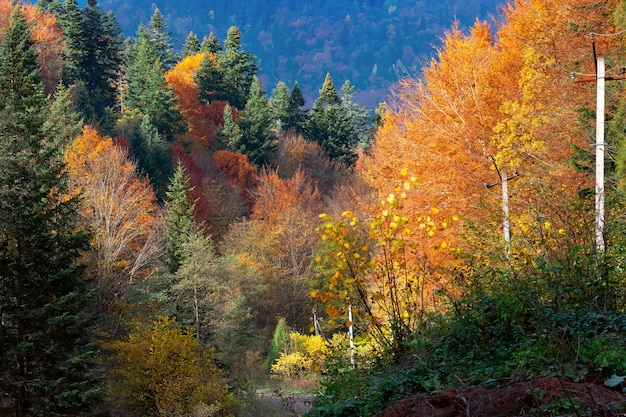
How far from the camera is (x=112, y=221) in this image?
3281cm

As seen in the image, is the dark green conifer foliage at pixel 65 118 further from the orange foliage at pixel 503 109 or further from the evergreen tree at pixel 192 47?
the evergreen tree at pixel 192 47

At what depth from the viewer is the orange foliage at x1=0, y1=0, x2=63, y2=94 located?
5528 centimetres

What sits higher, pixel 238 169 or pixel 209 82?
pixel 209 82

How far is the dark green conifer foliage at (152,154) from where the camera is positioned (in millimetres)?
50906

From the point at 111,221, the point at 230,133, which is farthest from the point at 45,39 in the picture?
the point at 111,221

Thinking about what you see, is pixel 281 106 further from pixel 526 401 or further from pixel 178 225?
pixel 526 401

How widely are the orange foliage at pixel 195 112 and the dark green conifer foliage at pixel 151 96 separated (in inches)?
140

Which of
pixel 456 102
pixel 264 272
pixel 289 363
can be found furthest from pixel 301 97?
pixel 456 102

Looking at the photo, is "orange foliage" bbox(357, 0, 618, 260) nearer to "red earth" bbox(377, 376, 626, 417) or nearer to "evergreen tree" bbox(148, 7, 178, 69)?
"red earth" bbox(377, 376, 626, 417)

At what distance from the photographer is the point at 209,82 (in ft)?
236

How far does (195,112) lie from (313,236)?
23.0m

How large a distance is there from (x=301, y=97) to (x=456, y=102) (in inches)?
2150

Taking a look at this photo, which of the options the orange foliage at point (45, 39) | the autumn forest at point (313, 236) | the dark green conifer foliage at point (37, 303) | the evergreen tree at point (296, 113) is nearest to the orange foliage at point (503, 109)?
the autumn forest at point (313, 236)

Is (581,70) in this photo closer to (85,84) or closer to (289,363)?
(289,363)
